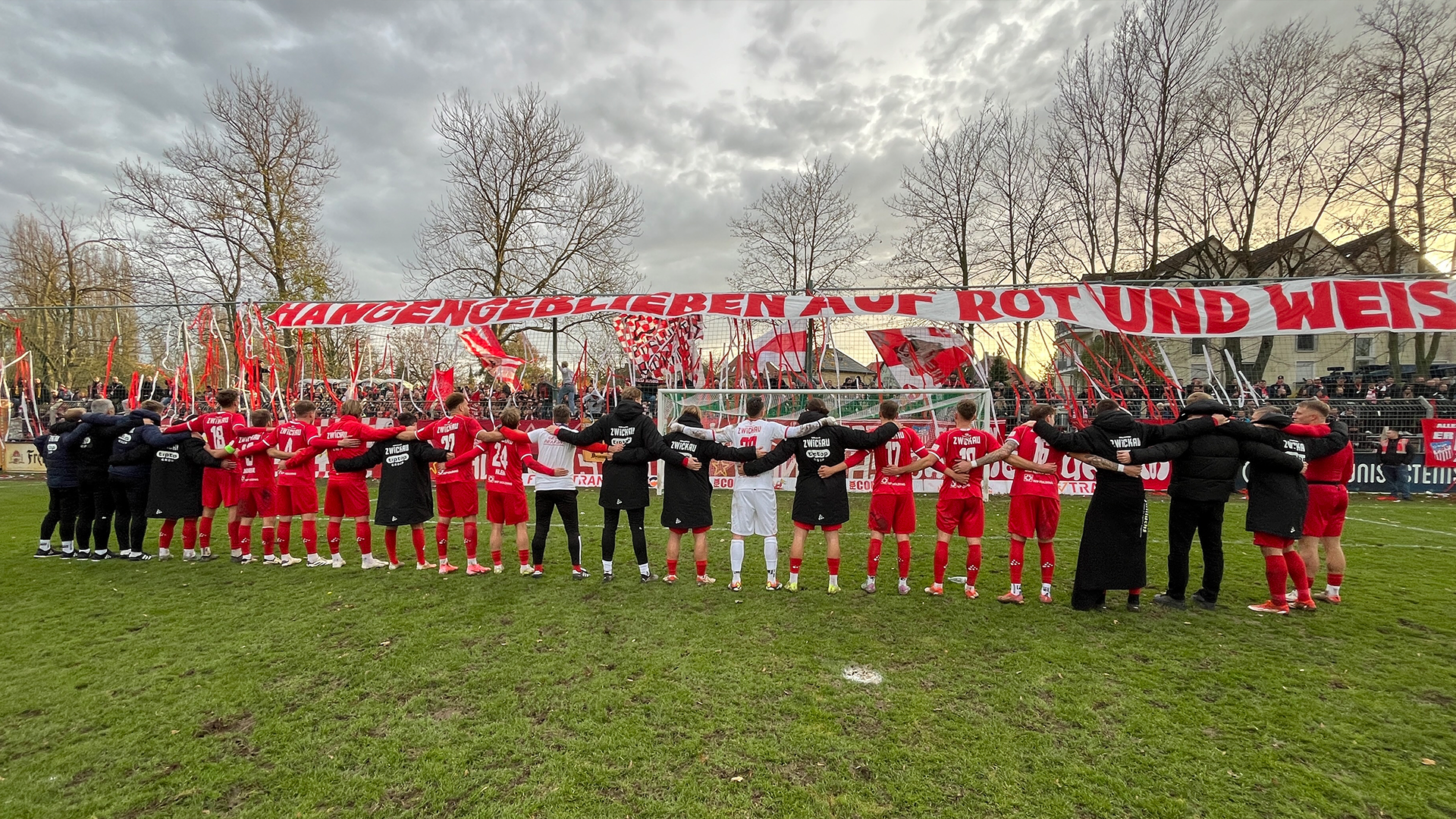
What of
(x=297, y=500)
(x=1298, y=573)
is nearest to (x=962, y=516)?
(x=1298, y=573)

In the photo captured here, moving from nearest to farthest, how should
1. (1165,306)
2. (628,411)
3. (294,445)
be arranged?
(628,411)
(294,445)
(1165,306)

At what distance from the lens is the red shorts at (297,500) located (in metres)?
6.78

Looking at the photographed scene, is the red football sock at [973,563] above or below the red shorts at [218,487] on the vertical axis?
below

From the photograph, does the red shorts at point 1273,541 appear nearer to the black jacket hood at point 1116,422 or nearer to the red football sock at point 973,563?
the black jacket hood at point 1116,422

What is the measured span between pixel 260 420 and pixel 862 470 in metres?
9.66

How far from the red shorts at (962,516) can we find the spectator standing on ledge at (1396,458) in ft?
40.0

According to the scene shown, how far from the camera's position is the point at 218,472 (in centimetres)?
713

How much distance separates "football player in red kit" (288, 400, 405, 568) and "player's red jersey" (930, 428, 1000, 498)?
18.5ft

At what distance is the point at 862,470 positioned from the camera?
12.3 metres

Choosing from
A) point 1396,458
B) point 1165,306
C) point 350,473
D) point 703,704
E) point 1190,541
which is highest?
point 1165,306

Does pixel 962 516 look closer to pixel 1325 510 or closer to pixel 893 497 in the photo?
pixel 893 497

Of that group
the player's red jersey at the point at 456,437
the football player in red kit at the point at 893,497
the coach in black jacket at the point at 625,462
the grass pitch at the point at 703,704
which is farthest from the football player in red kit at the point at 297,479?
the football player in red kit at the point at 893,497

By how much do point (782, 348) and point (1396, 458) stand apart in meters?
12.2

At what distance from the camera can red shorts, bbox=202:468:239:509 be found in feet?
23.2
